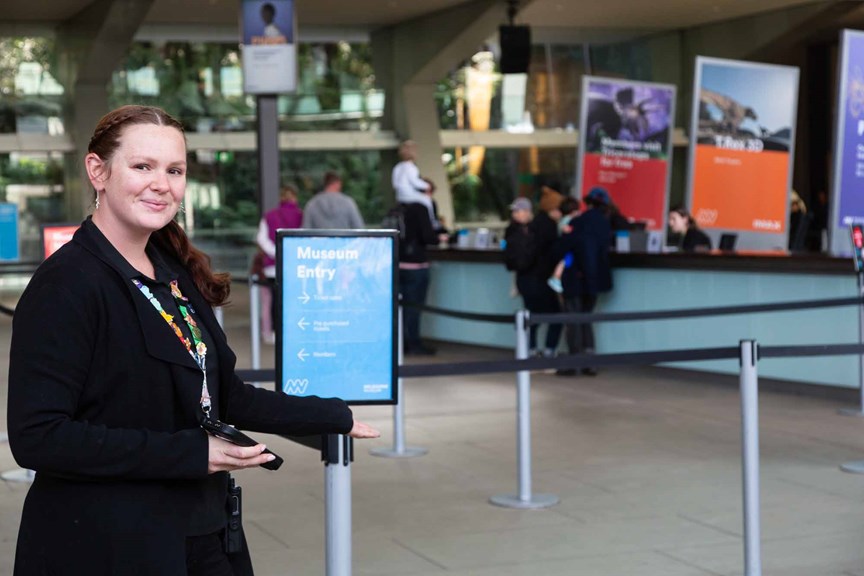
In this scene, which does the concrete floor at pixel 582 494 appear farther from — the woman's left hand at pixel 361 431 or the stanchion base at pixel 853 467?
the woman's left hand at pixel 361 431

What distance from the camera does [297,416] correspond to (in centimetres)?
249

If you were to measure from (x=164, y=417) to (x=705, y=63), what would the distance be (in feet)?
40.0

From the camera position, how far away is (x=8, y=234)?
47.5 ft

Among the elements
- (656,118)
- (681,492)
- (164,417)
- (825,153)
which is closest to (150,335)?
(164,417)

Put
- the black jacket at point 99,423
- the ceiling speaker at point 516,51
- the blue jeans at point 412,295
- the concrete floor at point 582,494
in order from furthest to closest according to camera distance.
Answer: the ceiling speaker at point 516,51, the blue jeans at point 412,295, the concrete floor at point 582,494, the black jacket at point 99,423

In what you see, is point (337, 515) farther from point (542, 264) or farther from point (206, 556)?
point (542, 264)

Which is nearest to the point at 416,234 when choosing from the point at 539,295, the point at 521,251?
the point at 521,251

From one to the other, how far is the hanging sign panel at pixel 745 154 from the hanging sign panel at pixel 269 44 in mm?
4239

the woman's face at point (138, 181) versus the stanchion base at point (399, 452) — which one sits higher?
the woman's face at point (138, 181)

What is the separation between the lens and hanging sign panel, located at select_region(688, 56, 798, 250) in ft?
45.6

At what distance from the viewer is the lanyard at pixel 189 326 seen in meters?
2.21

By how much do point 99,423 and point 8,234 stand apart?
42.6ft

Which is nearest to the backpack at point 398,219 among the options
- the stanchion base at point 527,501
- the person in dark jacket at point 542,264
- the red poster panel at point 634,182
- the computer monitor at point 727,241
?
the person in dark jacket at point 542,264

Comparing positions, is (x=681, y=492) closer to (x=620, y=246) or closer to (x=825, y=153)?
(x=620, y=246)
